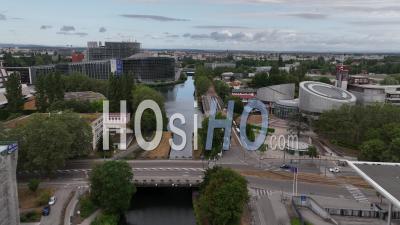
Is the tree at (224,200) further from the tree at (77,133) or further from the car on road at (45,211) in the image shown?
the tree at (77,133)

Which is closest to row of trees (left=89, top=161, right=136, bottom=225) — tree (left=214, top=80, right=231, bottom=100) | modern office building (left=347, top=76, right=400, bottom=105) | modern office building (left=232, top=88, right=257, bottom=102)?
modern office building (left=347, top=76, right=400, bottom=105)

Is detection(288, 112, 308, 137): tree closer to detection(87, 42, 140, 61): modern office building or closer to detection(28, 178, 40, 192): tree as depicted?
detection(28, 178, 40, 192): tree

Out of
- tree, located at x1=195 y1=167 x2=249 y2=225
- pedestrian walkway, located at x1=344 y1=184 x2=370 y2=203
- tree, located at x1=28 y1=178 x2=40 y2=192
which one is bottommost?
pedestrian walkway, located at x1=344 y1=184 x2=370 y2=203

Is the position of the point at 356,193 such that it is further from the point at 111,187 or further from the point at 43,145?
the point at 43,145

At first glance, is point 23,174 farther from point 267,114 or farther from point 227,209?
point 267,114

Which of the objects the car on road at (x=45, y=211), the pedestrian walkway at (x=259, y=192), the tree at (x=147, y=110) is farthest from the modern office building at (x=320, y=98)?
the car on road at (x=45, y=211)

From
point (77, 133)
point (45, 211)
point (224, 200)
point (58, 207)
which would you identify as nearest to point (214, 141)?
point (77, 133)

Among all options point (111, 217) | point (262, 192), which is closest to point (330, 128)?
point (262, 192)
